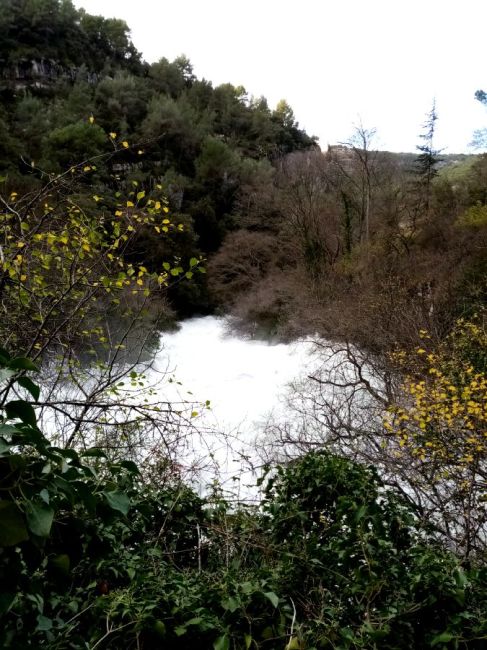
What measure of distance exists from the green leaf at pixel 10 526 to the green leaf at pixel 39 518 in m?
0.03

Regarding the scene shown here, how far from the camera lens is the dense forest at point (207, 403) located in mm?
1898

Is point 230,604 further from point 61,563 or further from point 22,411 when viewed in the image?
point 22,411

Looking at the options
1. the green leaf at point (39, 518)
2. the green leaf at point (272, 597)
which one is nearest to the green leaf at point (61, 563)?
the green leaf at point (39, 518)

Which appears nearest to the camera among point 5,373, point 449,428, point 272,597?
point 5,373

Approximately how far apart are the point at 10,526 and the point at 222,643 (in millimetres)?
1574

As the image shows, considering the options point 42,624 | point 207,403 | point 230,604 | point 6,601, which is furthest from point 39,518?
point 207,403

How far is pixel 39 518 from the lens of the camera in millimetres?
760

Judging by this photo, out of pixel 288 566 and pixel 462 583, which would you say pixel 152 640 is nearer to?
pixel 288 566

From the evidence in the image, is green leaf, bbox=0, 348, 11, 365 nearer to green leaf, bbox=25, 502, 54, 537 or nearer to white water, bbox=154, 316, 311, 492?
green leaf, bbox=25, 502, 54, 537

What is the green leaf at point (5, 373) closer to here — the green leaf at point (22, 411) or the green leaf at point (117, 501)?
the green leaf at point (22, 411)

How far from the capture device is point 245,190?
2359cm

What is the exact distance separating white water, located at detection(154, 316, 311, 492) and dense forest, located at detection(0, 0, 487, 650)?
70 cm

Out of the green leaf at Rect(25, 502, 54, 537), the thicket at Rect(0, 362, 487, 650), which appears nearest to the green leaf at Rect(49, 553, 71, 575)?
the thicket at Rect(0, 362, 487, 650)

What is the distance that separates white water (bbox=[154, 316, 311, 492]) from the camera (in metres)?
9.75
